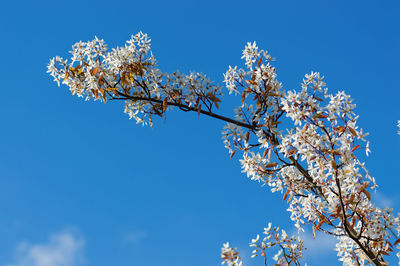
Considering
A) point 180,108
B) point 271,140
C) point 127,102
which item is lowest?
point 271,140

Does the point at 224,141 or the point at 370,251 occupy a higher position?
the point at 224,141

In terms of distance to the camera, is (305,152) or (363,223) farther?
(363,223)

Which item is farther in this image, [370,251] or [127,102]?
[127,102]

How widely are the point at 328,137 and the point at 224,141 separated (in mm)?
1144

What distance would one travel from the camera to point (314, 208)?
139 inches

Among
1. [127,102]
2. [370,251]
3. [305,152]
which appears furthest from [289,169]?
[127,102]

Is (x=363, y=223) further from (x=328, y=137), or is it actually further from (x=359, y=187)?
(x=328, y=137)

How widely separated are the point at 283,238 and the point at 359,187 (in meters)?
1.60

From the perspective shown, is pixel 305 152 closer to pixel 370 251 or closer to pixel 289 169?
pixel 289 169

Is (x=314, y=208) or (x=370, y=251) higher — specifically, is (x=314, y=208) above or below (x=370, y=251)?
above

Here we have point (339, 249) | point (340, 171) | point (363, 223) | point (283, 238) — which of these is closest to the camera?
point (340, 171)

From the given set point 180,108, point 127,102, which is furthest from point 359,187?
point 127,102

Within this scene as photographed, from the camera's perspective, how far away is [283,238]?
4453 mm

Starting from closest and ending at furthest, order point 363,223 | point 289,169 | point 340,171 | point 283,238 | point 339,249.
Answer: point 340,171 < point 363,223 < point 289,169 < point 339,249 < point 283,238
